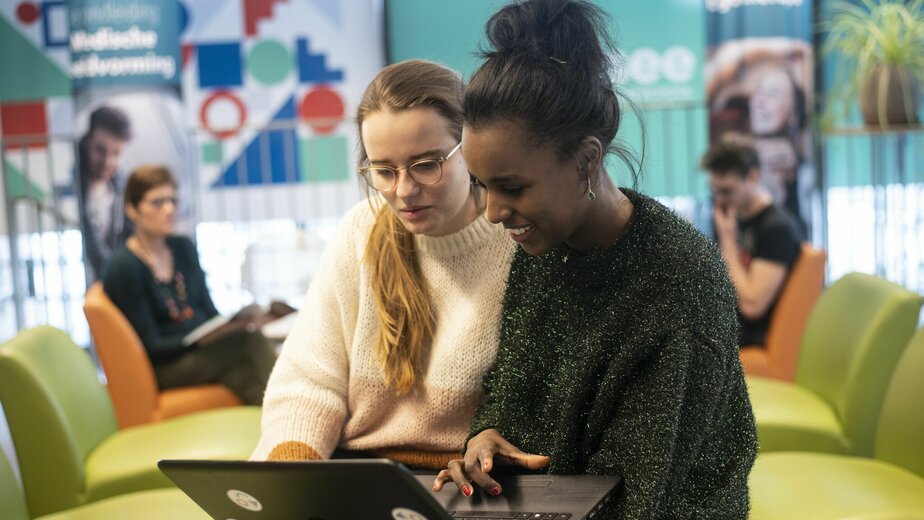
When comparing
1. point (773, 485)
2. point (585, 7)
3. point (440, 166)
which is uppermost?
point (585, 7)

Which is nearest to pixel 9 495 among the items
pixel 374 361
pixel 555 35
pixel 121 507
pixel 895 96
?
pixel 121 507

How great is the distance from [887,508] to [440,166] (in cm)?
127

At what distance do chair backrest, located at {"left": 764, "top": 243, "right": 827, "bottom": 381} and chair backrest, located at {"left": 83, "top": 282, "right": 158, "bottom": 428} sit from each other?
2.24 metres

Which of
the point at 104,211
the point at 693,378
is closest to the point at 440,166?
the point at 693,378

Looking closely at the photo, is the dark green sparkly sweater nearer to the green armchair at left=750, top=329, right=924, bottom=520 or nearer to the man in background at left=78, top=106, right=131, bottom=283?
the green armchair at left=750, top=329, right=924, bottom=520

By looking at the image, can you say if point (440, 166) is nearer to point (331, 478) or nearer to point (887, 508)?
point (331, 478)

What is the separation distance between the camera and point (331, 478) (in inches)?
54.0

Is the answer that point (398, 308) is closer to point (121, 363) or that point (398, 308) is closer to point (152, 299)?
point (121, 363)

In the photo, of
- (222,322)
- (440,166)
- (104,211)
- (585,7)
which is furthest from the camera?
(104,211)

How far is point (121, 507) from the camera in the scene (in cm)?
264

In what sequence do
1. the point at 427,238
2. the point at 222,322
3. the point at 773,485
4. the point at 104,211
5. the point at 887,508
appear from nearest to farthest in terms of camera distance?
the point at 427,238 → the point at 887,508 → the point at 773,485 → the point at 222,322 → the point at 104,211

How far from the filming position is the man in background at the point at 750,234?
4.15m

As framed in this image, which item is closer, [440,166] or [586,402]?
[586,402]

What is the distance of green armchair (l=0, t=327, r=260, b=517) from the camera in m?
2.93
